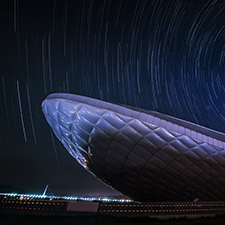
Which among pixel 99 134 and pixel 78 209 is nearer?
pixel 99 134

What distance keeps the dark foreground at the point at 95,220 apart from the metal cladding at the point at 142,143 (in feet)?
2.97

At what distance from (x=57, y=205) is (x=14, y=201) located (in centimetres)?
280

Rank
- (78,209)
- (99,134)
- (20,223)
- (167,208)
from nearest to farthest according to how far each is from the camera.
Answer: (99,134) → (20,223) → (167,208) → (78,209)

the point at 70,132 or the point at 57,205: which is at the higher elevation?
the point at 70,132

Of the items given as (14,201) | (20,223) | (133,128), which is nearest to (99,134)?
(133,128)

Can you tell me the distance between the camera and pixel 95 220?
548 cm

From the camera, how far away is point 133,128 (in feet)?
14.7

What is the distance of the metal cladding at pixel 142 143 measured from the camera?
447 cm

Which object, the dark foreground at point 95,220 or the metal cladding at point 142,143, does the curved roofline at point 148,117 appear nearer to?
the metal cladding at point 142,143

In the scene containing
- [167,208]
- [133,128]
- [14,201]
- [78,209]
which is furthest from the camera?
[14,201]

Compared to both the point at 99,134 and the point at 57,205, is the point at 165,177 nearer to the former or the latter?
the point at 99,134

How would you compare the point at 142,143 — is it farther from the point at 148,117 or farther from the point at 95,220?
the point at 95,220

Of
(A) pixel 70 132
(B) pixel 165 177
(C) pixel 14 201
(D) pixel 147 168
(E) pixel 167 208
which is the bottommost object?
(C) pixel 14 201

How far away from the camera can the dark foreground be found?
524 cm
